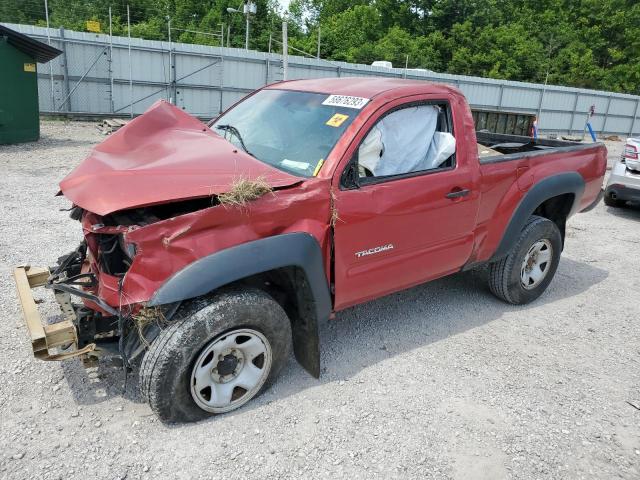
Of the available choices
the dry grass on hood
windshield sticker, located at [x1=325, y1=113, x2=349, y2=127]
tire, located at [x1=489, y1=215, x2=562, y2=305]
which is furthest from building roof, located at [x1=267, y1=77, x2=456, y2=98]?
tire, located at [x1=489, y1=215, x2=562, y2=305]

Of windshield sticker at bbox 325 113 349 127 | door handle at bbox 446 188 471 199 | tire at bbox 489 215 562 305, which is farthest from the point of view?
tire at bbox 489 215 562 305

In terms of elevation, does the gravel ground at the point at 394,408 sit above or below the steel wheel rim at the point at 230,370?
below

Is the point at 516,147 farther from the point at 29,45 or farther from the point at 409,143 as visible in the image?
the point at 29,45

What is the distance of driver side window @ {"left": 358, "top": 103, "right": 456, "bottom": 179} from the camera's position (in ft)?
11.6

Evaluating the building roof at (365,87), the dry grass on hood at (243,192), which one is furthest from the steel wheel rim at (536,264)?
the dry grass on hood at (243,192)

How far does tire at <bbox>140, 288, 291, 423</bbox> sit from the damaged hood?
25.3 inches

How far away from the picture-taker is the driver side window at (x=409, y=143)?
3527mm

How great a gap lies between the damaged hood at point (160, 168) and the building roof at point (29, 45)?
993 cm

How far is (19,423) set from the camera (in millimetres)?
2977

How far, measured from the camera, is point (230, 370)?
308cm

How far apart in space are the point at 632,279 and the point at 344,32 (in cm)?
4064

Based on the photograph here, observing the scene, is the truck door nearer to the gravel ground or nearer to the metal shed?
the gravel ground

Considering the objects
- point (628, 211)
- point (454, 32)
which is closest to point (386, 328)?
point (628, 211)

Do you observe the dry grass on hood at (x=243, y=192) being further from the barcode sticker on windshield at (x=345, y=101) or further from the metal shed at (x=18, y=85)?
the metal shed at (x=18, y=85)
